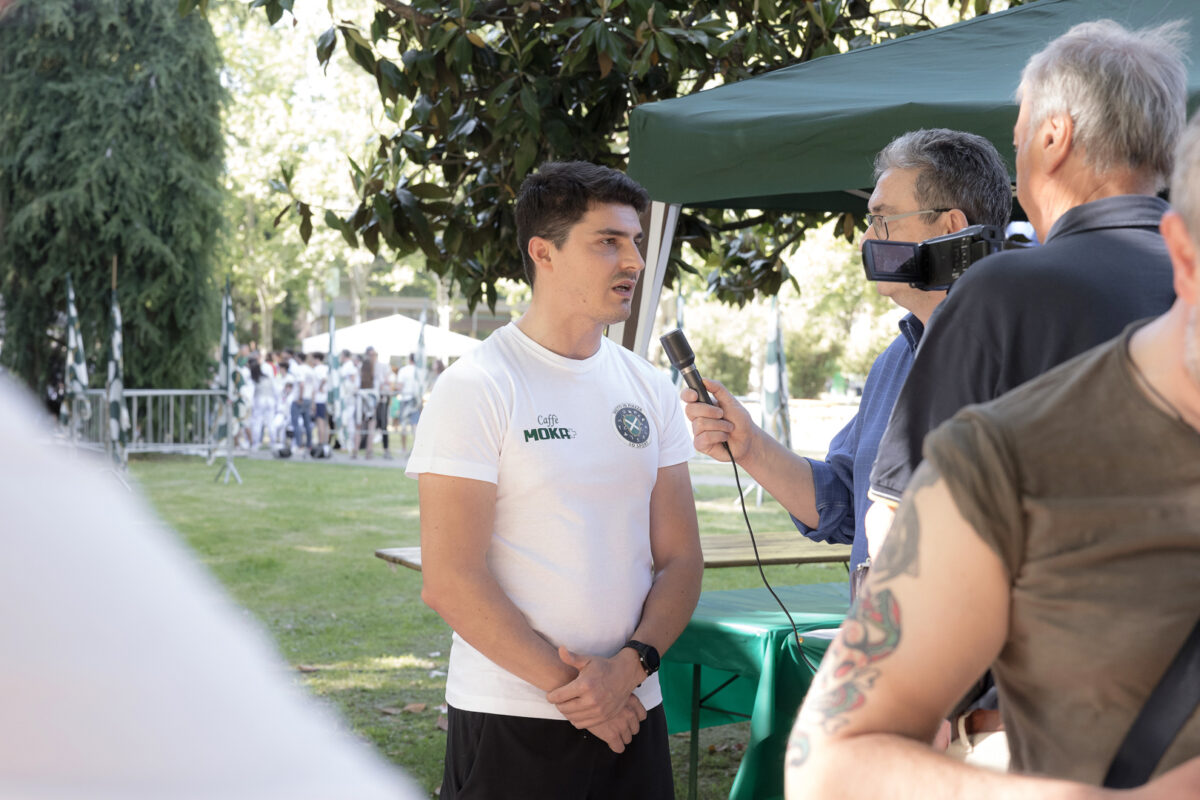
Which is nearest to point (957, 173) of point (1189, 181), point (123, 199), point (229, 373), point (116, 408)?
point (1189, 181)

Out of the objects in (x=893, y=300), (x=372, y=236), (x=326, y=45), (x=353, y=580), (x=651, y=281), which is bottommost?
(x=353, y=580)

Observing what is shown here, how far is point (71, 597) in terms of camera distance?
42 centimetres

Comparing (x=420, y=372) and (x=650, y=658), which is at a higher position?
(x=420, y=372)

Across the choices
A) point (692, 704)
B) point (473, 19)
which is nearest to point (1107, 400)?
point (692, 704)

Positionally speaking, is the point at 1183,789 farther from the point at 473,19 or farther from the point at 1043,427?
the point at 473,19

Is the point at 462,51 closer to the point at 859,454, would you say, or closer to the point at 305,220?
the point at 305,220

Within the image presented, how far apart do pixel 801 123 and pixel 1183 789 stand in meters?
2.64

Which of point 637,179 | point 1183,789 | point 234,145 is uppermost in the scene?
point 234,145

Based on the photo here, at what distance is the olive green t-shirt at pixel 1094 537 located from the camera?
1096 millimetres

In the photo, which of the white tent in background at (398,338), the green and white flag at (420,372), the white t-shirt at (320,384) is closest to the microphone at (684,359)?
the white t-shirt at (320,384)

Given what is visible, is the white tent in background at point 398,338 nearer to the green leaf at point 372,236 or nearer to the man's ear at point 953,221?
the green leaf at point 372,236

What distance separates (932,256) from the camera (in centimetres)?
206

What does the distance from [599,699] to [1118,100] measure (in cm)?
168

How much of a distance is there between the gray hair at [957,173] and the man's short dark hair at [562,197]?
2.61ft
